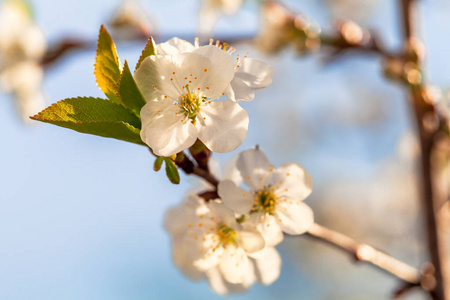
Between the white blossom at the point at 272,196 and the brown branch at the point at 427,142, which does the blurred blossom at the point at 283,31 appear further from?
the white blossom at the point at 272,196

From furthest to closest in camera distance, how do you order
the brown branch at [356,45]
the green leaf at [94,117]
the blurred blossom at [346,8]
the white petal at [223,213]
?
the blurred blossom at [346,8] < the brown branch at [356,45] < the white petal at [223,213] < the green leaf at [94,117]

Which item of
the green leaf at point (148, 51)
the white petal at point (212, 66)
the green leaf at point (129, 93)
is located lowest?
the green leaf at point (129, 93)

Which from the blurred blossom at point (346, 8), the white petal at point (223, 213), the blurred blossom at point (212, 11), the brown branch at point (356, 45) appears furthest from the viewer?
the blurred blossom at point (346, 8)

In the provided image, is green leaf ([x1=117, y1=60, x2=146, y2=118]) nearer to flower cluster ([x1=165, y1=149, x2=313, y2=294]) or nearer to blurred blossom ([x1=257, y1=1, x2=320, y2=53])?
flower cluster ([x1=165, y1=149, x2=313, y2=294])

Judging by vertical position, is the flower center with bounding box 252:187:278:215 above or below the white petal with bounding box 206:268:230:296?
above

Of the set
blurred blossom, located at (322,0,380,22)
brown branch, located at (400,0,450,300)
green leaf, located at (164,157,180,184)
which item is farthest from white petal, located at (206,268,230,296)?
blurred blossom, located at (322,0,380,22)

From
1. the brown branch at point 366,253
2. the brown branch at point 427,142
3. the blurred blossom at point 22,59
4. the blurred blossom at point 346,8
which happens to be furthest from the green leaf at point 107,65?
the blurred blossom at point 346,8

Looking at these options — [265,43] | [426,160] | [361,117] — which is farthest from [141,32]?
[361,117]
